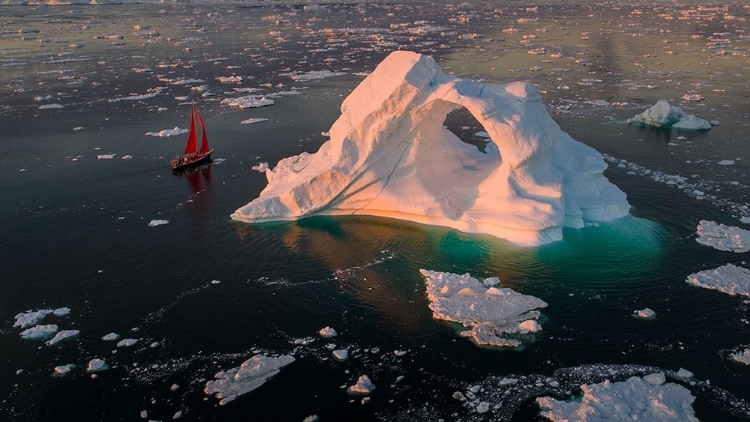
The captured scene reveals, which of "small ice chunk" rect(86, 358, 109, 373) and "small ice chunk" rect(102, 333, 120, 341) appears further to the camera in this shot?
"small ice chunk" rect(102, 333, 120, 341)

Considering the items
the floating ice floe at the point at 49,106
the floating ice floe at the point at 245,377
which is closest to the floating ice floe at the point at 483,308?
the floating ice floe at the point at 245,377

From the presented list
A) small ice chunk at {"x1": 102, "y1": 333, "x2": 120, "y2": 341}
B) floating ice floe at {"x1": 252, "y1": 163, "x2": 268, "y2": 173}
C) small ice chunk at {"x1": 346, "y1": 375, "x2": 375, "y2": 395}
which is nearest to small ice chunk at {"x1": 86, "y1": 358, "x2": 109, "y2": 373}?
small ice chunk at {"x1": 102, "y1": 333, "x2": 120, "y2": 341}

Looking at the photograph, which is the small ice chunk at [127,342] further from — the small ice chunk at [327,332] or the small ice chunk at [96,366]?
the small ice chunk at [327,332]

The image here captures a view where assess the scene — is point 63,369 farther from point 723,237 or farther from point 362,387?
point 723,237

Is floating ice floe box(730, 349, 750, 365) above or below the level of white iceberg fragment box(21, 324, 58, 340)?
below

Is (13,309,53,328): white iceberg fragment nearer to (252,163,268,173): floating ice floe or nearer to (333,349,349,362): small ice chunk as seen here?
(333,349,349,362): small ice chunk

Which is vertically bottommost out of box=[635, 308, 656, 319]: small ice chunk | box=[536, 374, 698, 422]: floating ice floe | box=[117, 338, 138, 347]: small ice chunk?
box=[536, 374, 698, 422]: floating ice floe

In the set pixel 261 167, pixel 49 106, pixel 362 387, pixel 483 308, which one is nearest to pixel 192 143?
pixel 261 167

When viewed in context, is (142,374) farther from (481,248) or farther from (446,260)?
(481,248)
